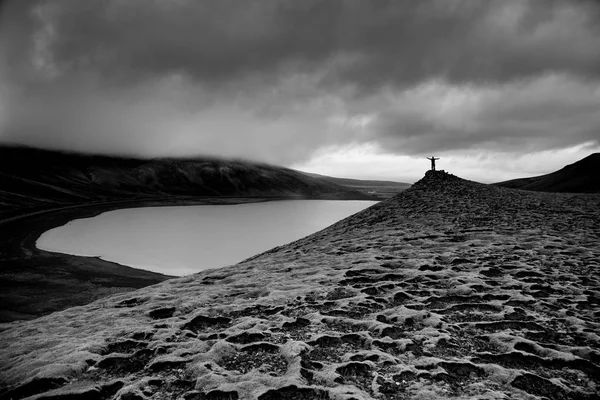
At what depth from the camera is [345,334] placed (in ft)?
28.1

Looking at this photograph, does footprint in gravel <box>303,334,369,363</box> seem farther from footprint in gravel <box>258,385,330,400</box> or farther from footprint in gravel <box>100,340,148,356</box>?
footprint in gravel <box>100,340,148,356</box>

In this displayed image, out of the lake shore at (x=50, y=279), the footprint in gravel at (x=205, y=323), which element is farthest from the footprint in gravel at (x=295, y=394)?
the lake shore at (x=50, y=279)

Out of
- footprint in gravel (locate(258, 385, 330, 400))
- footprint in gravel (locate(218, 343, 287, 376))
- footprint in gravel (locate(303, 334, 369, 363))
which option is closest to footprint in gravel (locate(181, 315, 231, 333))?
footprint in gravel (locate(218, 343, 287, 376))

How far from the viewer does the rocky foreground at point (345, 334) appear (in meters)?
6.48

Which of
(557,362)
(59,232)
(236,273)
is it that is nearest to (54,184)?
(59,232)

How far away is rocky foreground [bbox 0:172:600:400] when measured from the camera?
648cm

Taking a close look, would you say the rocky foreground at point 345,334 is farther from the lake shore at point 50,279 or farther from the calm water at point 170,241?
the calm water at point 170,241

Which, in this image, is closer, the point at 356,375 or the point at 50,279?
the point at 356,375

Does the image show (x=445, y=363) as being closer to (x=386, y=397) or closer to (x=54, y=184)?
(x=386, y=397)

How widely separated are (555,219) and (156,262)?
6067cm

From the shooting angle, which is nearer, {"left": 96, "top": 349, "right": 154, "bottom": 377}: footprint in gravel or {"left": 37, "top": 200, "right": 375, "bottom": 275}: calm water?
{"left": 96, "top": 349, "right": 154, "bottom": 377}: footprint in gravel

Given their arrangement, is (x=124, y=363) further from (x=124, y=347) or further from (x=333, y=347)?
(x=333, y=347)

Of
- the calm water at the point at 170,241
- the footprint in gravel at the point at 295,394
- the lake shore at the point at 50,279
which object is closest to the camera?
the footprint in gravel at the point at 295,394

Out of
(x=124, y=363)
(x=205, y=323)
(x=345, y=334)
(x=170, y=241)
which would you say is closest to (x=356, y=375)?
(x=345, y=334)
